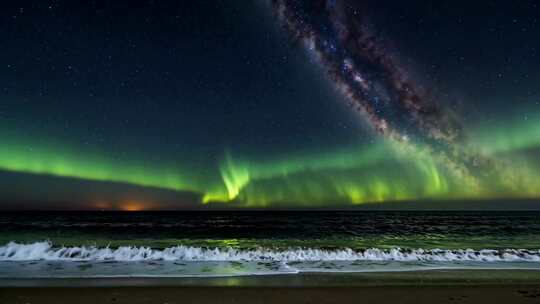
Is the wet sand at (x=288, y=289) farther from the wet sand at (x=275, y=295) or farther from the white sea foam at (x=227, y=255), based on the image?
the white sea foam at (x=227, y=255)

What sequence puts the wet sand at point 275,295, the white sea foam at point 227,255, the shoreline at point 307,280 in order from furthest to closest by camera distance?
the white sea foam at point 227,255 < the shoreline at point 307,280 < the wet sand at point 275,295

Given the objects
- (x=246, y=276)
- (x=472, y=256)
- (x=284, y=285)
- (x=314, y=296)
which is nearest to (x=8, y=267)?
(x=246, y=276)

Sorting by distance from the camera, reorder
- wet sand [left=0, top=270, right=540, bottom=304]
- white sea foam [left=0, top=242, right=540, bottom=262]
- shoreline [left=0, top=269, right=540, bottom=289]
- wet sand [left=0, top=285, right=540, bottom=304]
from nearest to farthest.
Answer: wet sand [left=0, top=285, right=540, bottom=304]
wet sand [left=0, top=270, right=540, bottom=304]
shoreline [left=0, top=269, right=540, bottom=289]
white sea foam [left=0, top=242, right=540, bottom=262]

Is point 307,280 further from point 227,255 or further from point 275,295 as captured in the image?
point 227,255

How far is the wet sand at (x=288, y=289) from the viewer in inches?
334

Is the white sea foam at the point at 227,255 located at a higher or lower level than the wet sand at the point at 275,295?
lower

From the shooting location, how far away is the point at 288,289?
9664 millimetres

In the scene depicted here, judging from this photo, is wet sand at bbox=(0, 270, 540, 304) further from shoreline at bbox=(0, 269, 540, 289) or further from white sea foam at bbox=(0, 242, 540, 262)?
white sea foam at bbox=(0, 242, 540, 262)

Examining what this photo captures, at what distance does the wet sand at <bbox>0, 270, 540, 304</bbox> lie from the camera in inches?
334

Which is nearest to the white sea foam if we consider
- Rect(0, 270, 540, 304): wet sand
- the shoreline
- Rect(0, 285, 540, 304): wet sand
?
the shoreline

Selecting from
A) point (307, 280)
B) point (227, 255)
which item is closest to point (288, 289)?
point (307, 280)

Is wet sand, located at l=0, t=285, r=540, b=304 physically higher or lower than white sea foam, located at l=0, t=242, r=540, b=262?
higher

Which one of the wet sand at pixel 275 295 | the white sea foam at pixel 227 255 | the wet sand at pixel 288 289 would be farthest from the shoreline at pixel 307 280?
the white sea foam at pixel 227 255

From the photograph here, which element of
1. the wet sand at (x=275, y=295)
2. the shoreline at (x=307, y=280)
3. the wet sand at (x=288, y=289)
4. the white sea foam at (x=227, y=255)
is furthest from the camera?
the white sea foam at (x=227, y=255)
